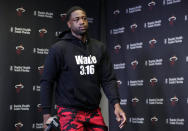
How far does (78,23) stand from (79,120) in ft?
2.99

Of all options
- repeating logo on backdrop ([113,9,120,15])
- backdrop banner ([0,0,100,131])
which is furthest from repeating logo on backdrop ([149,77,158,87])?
backdrop banner ([0,0,100,131])

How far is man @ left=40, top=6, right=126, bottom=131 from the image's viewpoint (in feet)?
9.14

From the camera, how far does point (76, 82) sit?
2824 mm

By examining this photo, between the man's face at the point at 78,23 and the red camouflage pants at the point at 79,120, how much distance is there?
75 centimetres

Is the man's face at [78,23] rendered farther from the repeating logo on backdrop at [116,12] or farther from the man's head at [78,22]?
the repeating logo on backdrop at [116,12]

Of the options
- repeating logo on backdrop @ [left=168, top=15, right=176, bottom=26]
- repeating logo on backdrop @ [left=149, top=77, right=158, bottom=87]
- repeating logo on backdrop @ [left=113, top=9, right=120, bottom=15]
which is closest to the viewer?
repeating logo on backdrop @ [left=168, top=15, right=176, bottom=26]

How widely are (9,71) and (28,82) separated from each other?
341mm

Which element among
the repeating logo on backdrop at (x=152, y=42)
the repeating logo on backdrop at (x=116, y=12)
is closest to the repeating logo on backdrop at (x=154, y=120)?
the repeating logo on backdrop at (x=152, y=42)

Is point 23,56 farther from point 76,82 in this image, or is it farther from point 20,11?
point 76,82

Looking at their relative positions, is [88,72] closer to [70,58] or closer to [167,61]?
[70,58]

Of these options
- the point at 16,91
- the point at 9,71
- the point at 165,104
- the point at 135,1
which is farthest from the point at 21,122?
the point at 135,1

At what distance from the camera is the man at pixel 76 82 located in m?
2.79

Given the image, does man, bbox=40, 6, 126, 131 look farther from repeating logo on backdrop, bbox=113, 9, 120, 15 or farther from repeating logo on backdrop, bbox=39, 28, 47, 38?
repeating logo on backdrop, bbox=113, 9, 120, 15

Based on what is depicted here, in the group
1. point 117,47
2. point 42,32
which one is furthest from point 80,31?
point 117,47
